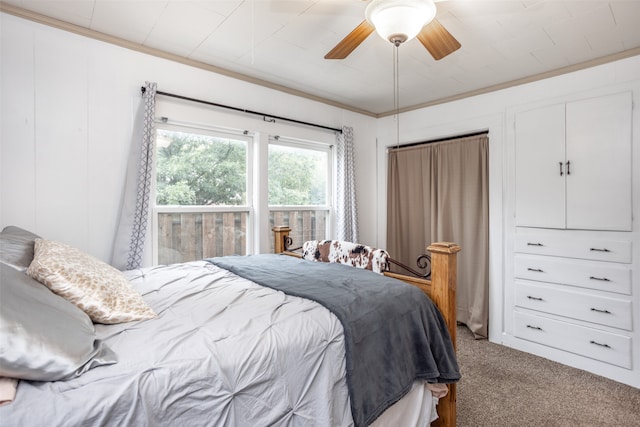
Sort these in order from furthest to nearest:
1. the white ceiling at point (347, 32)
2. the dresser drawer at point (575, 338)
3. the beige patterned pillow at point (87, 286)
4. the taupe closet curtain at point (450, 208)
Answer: the taupe closet curtain at point (450, 208), the dresser drawer at point (575, 338), the white ceiling at point (347, 32), the beige patterned pillow at point (87, 286)

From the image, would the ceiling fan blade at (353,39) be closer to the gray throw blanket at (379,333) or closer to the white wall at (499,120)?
the gray throw blanket at (379,333)

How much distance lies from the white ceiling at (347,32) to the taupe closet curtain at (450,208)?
77 centimetres

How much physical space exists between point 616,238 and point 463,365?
1.55m

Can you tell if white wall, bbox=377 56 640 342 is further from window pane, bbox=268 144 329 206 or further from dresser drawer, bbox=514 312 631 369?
window pane, bbox=268 144 329 206

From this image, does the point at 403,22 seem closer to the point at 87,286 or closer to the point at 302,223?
the point at 87,286

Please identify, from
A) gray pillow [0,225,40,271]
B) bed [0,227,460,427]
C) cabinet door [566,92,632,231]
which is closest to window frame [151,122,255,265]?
bed [0,227,460,427]

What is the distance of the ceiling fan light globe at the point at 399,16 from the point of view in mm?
1513

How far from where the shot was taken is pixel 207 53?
2.55 meters

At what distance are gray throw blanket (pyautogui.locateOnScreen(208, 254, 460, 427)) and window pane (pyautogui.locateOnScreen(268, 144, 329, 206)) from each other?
157cm

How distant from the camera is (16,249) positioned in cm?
135

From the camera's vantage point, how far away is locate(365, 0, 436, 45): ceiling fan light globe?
4.96 ft

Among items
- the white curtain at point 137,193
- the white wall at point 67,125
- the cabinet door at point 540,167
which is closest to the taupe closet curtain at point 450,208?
the cabinet door at point 540,167

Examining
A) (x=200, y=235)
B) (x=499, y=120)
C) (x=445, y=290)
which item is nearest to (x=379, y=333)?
(x=445, y=290)

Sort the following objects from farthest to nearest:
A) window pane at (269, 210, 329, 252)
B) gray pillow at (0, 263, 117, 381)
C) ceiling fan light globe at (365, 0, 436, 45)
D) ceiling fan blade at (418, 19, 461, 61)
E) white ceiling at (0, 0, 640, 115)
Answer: window pane at (269, 210, 329, 252), white ceiling at (0, 0, 640, 115), ceiling fan blade at (418, 19, 461, 61), ceiling fan light globe at (365, 0, 436, 45), gray pillow at (0, 263, 117, 381)
